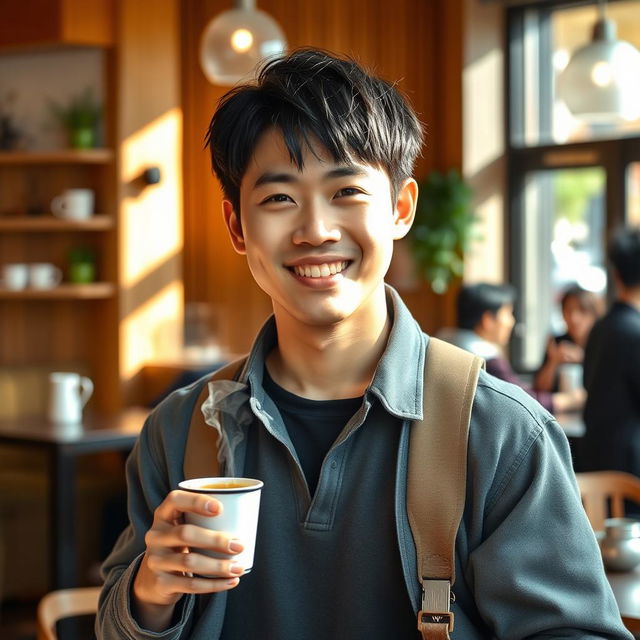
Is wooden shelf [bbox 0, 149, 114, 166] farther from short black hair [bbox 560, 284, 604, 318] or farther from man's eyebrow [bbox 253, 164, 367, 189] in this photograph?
man's eyebrow [bbox 253, 164, 367, 189]

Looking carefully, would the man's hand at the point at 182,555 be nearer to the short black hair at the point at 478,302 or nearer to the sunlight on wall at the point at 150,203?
the short black hair at the point at 478,302

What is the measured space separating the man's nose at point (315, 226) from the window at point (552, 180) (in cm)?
573

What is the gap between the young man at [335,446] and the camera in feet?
4.19

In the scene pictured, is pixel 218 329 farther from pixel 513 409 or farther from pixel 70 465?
pixel 513 409

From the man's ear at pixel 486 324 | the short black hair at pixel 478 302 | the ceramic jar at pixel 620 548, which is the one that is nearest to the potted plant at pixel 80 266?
the short black hair at pixel 478 302

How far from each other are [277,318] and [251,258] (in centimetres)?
10

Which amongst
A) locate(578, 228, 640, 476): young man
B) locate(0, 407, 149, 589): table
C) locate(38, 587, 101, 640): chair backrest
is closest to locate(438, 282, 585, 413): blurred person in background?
locate(578, 228, 640, 476): young man

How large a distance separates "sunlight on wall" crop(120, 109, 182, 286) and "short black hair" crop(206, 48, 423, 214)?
16.3 feet

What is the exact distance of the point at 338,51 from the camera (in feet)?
25.5

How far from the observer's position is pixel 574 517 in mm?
1289

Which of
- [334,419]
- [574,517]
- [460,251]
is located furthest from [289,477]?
[460,251]

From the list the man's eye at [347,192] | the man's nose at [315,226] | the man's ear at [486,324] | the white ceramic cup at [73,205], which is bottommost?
the man's ear at [486,324]

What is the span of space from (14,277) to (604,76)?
3.41 m

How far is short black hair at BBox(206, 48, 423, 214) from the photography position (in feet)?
4.58
